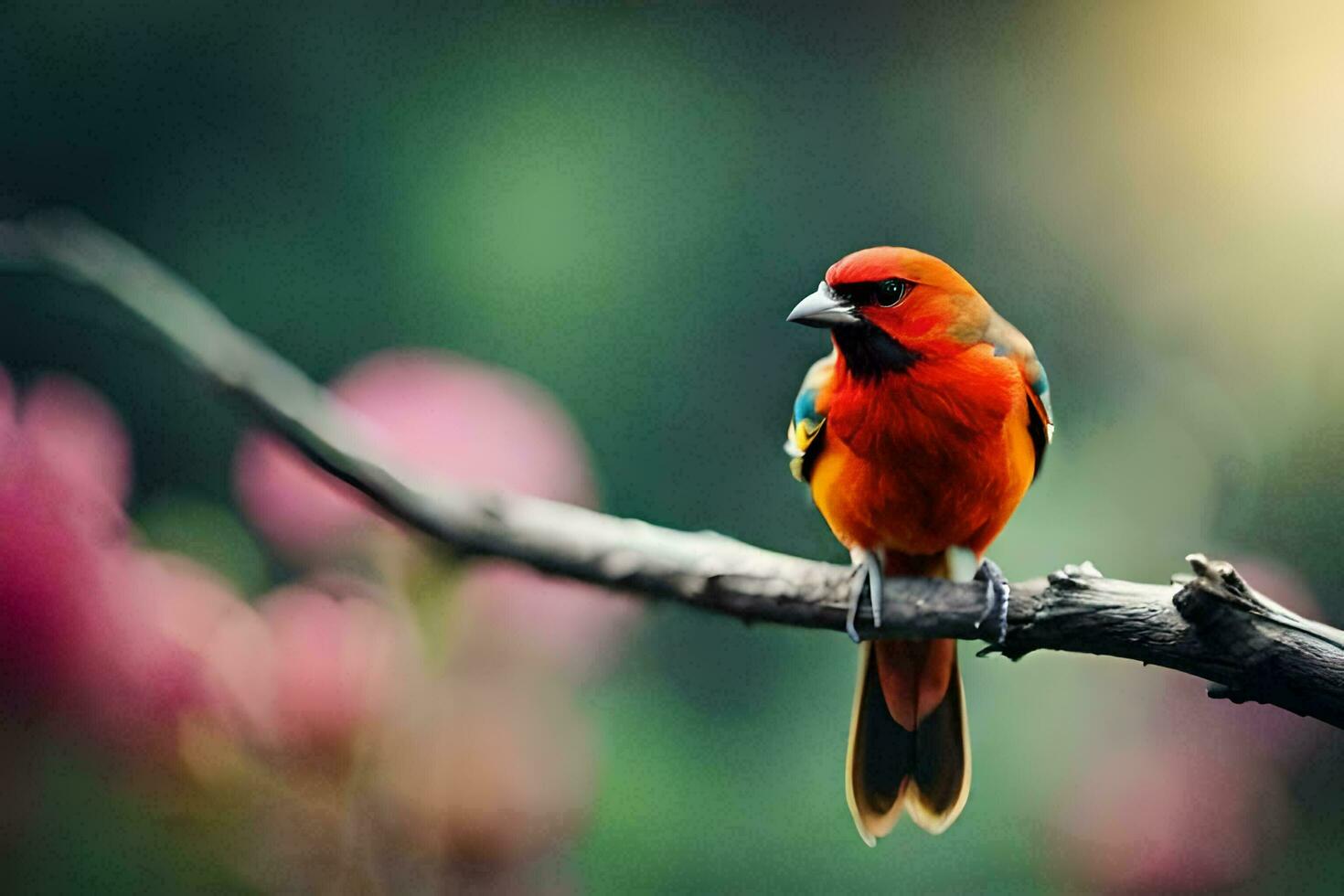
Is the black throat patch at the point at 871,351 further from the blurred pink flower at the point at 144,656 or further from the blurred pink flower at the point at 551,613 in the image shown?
the blurred pink flower at the point at 144,656

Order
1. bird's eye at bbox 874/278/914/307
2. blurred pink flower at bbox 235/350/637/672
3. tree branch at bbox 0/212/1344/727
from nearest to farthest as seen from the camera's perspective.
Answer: tree branch at bbox 0/212/1344/727 → bird's eye at bbox 874/278/914/307 → blurred pink flower at bbox 235/350/637/672

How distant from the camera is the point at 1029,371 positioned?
583mm

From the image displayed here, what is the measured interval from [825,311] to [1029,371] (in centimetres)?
12

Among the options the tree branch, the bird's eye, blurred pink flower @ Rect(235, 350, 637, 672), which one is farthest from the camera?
blurred pink flower @ Rect(235, 350, 637, 672)

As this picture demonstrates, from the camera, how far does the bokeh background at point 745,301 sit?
732 millimetres

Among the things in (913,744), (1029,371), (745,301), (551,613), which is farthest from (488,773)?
(745,301)

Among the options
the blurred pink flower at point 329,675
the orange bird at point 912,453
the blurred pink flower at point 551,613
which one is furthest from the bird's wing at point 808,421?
the blurred pink flower at point 329,675

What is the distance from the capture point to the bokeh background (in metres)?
0.73

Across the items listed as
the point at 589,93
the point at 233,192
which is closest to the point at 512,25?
the point at 589,93

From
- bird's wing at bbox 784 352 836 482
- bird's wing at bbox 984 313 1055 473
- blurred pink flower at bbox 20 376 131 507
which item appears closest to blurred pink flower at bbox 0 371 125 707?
blurred pink flower at bbox 20 376 131 507

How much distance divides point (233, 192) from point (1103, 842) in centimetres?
78

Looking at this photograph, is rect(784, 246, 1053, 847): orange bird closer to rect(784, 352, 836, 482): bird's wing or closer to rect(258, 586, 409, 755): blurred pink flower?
rect(784, 352, 836, 482): bird's wing

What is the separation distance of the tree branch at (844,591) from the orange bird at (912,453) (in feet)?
0.08

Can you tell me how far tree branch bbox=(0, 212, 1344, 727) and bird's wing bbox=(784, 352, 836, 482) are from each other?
0.28 ft
